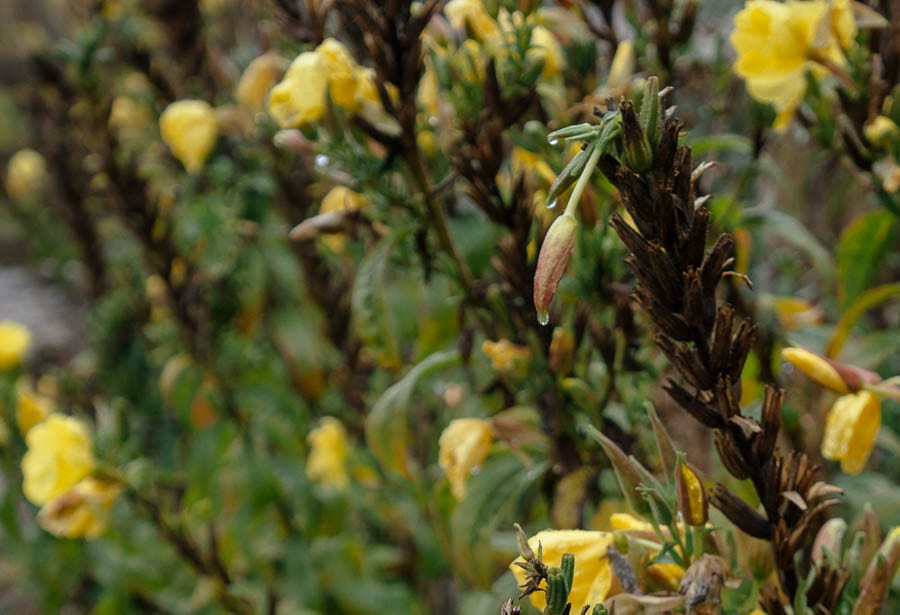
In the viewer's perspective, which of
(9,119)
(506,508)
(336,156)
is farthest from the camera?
(9,119)

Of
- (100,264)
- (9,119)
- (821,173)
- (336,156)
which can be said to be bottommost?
(9,119)

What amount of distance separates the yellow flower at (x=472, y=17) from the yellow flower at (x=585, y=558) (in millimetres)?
473

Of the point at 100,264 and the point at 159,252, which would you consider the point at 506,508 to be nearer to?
the point at 159,252

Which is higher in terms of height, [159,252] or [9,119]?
[159,252]

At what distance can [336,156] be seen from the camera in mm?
786

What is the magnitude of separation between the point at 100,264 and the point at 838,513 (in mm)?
1576

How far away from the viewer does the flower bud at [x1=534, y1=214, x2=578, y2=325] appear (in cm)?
50

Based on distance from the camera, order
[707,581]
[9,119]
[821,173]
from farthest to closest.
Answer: [9,119] → [821,173] → [707,581]

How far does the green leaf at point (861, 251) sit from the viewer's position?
985 millimetres

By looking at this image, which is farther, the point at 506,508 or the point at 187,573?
the point at 187,573

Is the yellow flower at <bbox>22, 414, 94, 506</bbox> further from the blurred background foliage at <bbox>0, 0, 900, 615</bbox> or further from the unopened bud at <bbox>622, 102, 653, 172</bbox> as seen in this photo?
the unopened bud at <bbox>622, 102, 653, 172</bbox>

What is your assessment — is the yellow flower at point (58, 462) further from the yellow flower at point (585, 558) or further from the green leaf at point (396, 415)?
the yellow flower at point (585, 558)

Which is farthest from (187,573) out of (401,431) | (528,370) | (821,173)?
(821,173)

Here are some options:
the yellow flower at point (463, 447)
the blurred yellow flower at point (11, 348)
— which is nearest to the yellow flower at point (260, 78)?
the yellow flower at point (463, 447)
